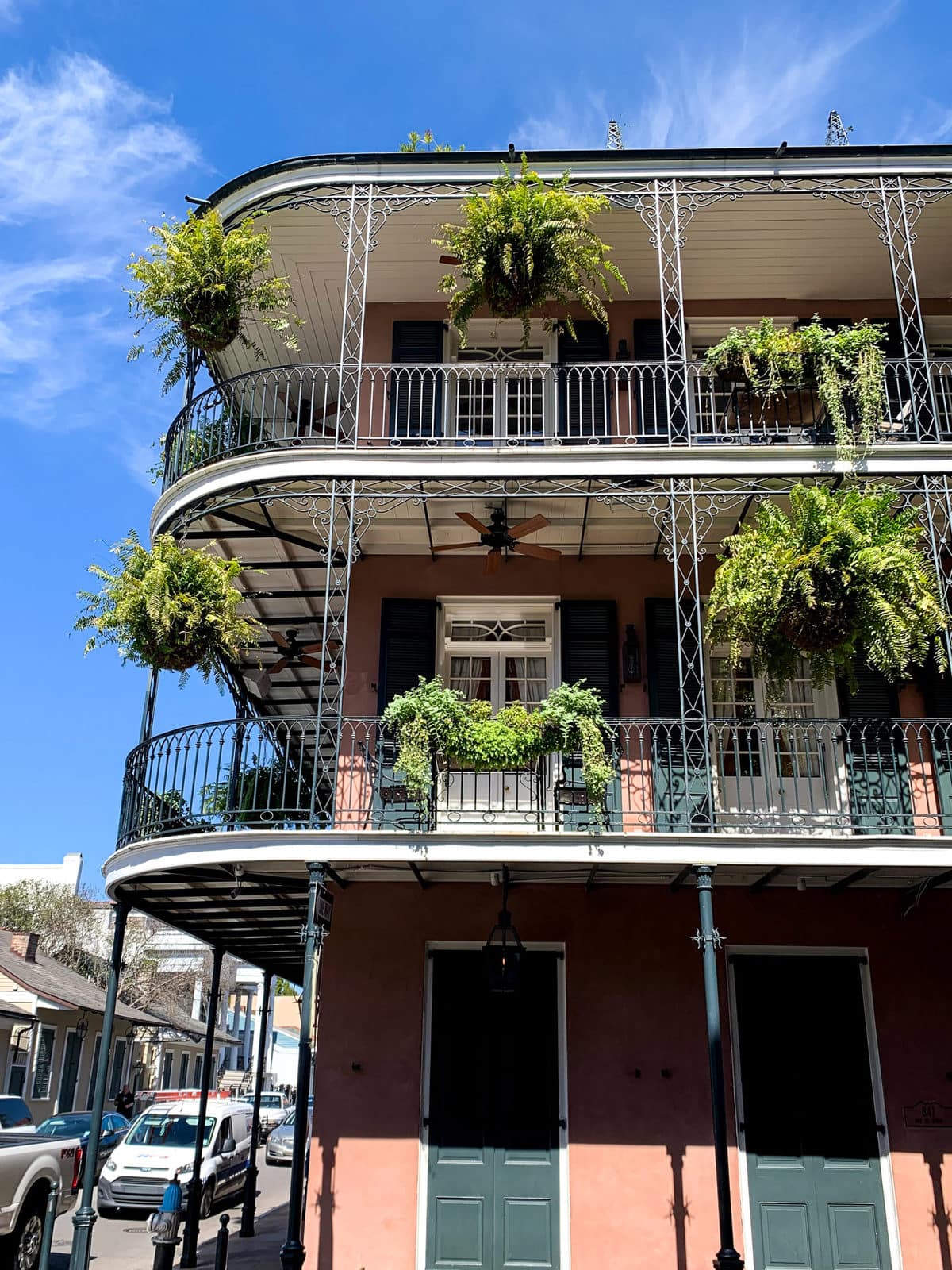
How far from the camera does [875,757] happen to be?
10641 mm

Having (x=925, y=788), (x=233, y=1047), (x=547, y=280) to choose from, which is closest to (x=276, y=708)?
(x=547, y=280)

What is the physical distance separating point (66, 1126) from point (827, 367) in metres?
18.0

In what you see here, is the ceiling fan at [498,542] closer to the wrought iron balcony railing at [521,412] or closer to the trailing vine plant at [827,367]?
the wrought iron balcony railing at [521,412]

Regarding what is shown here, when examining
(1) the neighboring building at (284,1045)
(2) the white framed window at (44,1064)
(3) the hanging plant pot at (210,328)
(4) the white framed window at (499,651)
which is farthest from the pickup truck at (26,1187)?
(1) the neighboring building at (284,1045)

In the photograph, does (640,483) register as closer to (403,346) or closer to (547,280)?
(547,280)

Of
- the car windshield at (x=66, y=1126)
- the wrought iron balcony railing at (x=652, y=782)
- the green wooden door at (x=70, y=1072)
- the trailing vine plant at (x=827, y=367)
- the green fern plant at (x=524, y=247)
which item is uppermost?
the green fern plant at (x=524, y=247)

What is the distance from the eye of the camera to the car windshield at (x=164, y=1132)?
54.3ft

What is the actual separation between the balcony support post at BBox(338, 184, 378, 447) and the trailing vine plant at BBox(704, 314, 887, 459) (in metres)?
3.41

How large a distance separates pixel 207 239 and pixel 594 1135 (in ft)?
Result: 29.7

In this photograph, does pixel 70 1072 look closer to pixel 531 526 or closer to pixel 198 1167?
pixel 198 1167

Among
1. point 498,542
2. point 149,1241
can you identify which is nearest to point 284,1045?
point 149,1241

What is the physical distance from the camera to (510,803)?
1065 cm

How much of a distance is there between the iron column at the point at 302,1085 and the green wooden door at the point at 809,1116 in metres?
4.04

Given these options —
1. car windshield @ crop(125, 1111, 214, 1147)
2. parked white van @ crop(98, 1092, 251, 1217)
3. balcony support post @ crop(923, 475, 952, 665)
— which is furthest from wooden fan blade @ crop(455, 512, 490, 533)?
car windshield @ crop(125, 1111, 214, 1147)
